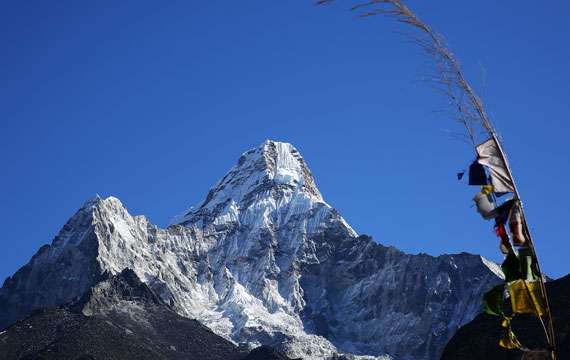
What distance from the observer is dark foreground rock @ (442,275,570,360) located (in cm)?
16238

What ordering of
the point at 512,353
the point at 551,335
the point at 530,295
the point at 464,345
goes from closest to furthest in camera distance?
the point at 551,335, the point at 530,295, the point at 512,353, the point at 464,345

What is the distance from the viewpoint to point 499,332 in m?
173

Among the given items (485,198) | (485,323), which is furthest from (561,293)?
(485,198)

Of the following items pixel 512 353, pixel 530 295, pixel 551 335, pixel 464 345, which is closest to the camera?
pixel 551 335

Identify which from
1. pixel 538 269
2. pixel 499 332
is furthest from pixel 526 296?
pixel 499 332

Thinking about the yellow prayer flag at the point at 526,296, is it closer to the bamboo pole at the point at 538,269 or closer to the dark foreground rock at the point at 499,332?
the bamboo pole at the point at 538,269

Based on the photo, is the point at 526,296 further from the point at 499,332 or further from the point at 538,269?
the point at 499,332

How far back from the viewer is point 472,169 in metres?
19.8

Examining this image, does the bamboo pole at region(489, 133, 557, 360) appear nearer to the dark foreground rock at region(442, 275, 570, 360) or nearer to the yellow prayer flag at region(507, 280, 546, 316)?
the yellow prayer flag at region(507, 280, 546, 316)

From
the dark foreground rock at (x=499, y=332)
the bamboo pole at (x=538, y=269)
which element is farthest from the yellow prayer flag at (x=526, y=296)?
the dark foreground rock at (x=499, y=332)

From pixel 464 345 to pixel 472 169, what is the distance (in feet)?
506

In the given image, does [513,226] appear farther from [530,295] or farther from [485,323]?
[485,323]

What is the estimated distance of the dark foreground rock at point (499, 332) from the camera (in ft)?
533

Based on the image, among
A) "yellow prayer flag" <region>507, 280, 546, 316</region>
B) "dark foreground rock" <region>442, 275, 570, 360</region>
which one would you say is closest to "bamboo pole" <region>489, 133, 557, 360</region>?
"yellow prayer flag" <region>507, 280, 546, 316</region>
